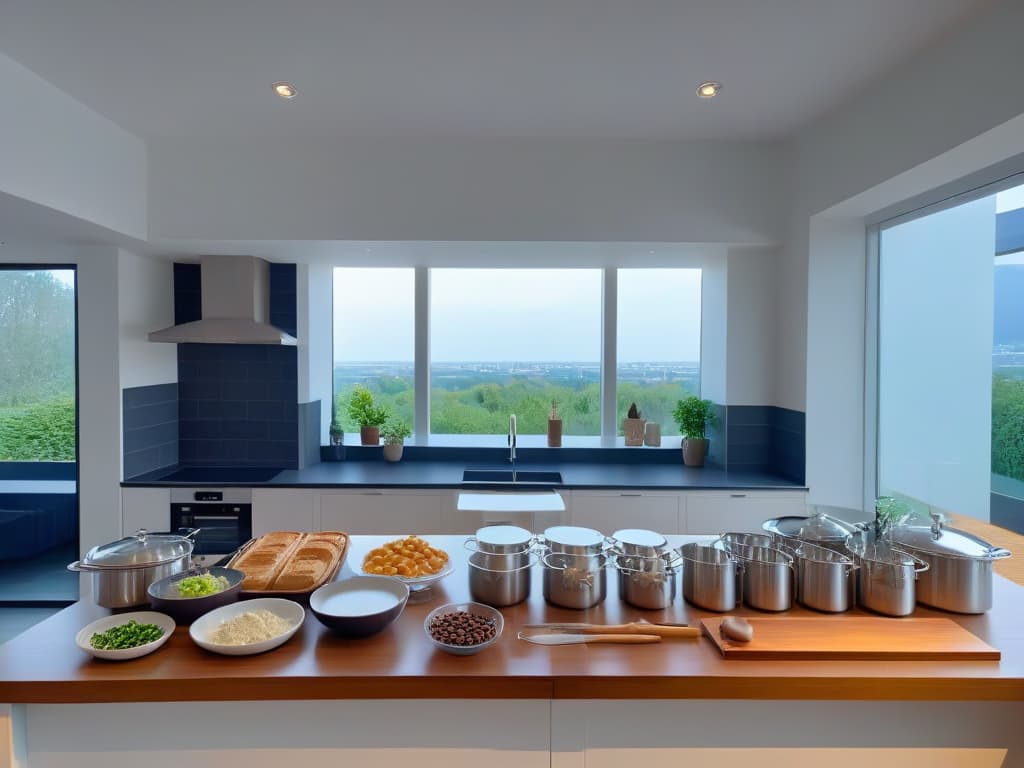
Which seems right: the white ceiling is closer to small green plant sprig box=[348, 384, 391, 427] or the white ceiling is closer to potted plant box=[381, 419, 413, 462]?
small green plant sprig box=[348, 384, 391, 427]

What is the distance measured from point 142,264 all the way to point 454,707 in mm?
3435

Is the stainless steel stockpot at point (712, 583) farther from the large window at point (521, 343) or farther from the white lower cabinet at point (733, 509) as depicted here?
the large window at point (521, 343)

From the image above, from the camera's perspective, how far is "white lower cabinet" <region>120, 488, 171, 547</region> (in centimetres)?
314

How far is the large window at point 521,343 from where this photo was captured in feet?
13.2

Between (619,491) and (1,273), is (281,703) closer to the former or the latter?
(619,491)

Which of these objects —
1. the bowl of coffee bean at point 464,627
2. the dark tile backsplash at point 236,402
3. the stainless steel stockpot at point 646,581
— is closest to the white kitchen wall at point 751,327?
the stainless steel stockpot at point 646,581

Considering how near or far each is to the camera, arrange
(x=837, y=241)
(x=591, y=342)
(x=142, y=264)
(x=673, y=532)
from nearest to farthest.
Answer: (x=837, y=241), (x=673, y=532), (x=142, y=264), (x=591, y=342)

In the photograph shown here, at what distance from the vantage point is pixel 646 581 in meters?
1.58

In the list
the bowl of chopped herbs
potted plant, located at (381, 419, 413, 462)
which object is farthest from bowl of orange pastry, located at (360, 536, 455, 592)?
potted plant, located at (381, 419, 413, 462)

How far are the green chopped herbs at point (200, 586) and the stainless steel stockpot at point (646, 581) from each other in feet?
3.84

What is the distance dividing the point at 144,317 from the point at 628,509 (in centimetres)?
329

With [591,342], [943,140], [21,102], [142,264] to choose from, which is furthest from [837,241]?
[142,264]

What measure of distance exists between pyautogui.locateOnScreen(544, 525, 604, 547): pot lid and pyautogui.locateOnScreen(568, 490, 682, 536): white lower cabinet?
54.2 inches

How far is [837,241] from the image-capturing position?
9.74 feet
